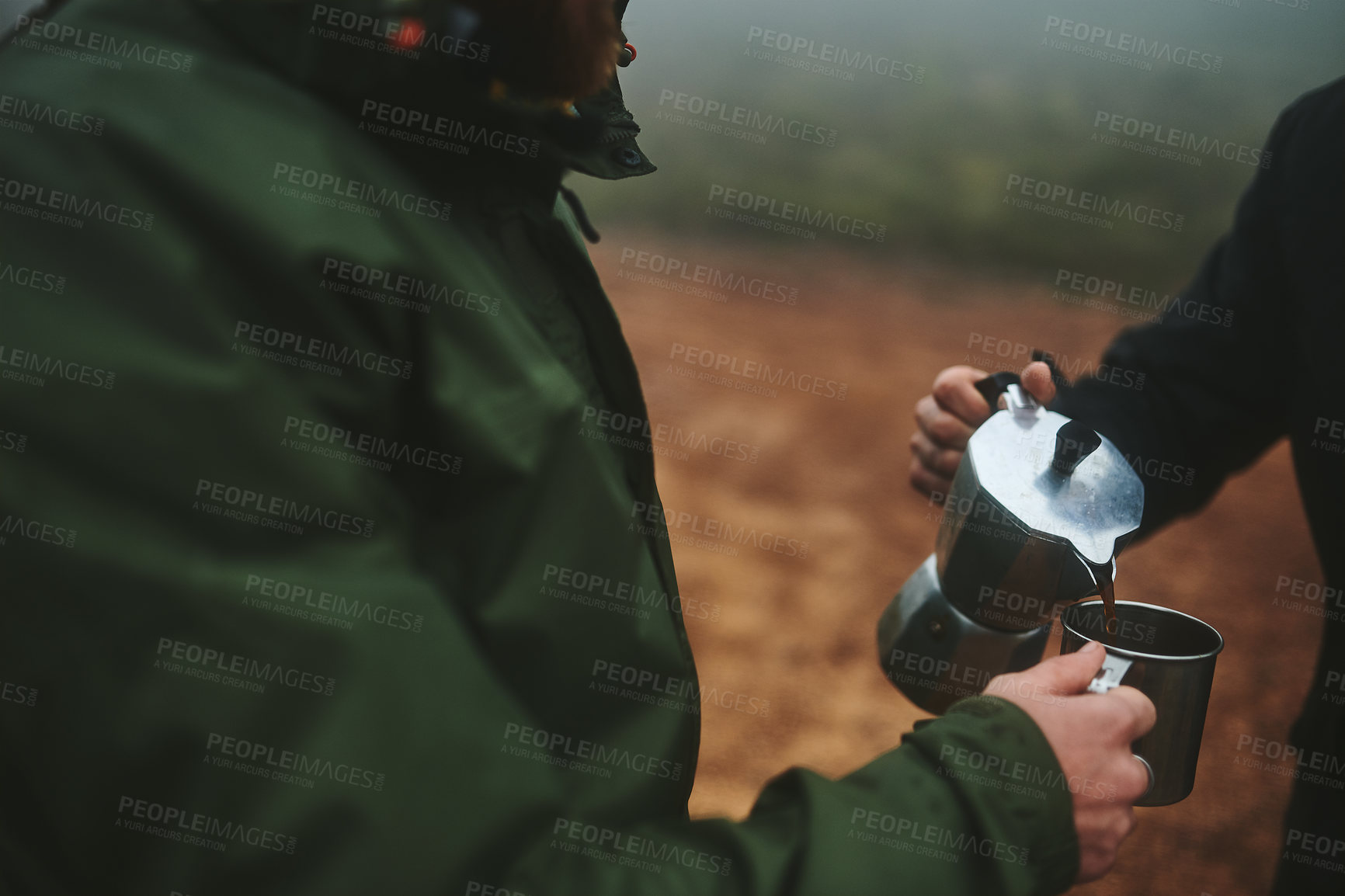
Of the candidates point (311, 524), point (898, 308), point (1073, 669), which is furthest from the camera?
point (898, 308)

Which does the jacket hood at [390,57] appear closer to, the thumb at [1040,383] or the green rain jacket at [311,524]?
the green rain jacket at [311,524]

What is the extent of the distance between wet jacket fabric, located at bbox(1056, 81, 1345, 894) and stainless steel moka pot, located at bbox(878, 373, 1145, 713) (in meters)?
0.24

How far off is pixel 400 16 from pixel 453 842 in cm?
34

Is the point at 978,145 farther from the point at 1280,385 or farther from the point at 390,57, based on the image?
the point at 390,57

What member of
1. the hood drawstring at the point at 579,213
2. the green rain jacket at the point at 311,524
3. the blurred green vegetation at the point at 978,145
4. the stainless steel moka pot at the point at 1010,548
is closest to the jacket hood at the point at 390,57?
the green rain jacket at the point at 311,524

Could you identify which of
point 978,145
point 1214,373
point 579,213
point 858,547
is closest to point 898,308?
point 978,145

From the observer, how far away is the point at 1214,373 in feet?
2.80

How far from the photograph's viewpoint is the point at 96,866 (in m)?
0.33

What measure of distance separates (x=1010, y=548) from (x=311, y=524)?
0.44 metres

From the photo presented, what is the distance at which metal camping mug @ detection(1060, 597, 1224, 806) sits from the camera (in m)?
0.49

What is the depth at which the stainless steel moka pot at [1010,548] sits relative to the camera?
0.54 meters

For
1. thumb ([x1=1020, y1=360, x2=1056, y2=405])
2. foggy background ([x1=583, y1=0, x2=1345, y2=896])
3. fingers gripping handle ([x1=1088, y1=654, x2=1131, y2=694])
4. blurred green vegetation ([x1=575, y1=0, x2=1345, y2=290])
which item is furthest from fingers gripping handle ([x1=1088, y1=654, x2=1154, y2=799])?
blurred green vegetation ([x1=575, y1=0, x2=1345, y2=290])

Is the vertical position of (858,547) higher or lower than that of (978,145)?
lower

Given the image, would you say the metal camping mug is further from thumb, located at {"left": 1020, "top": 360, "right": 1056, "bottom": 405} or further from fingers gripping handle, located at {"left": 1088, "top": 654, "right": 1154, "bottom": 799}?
thumb, located at {"left": 1020, "top": 360, "right": 1056, "bottom": 405}
